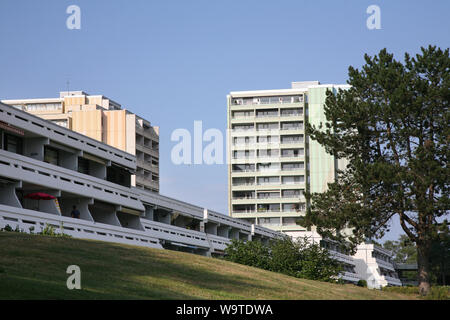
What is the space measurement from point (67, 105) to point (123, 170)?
5351 cm

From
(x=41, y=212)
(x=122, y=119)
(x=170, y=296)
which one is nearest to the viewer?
(x=170, y=296)

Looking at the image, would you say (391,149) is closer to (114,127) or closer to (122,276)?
(122,276)

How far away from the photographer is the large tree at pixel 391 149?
48.3 meters

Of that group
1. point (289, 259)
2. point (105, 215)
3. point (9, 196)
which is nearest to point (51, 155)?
point (105, 215)

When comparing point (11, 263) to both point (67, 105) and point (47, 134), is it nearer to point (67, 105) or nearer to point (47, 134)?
point (47, 134)

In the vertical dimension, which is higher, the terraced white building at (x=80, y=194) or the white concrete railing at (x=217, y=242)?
the terraced white building at (x=80, y=194)

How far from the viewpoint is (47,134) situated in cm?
4622

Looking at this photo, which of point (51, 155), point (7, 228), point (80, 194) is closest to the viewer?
point (7, 228)

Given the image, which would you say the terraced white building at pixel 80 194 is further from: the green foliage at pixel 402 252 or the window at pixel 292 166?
the green foliage at pixel 402 252

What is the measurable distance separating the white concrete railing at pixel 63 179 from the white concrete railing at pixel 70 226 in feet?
7.43

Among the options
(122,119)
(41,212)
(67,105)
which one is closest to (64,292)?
(41,212)

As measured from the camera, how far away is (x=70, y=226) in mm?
44500

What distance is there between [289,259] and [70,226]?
1486 centimetres

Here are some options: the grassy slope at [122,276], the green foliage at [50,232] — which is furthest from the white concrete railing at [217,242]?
the grassy slope at [122,276]
